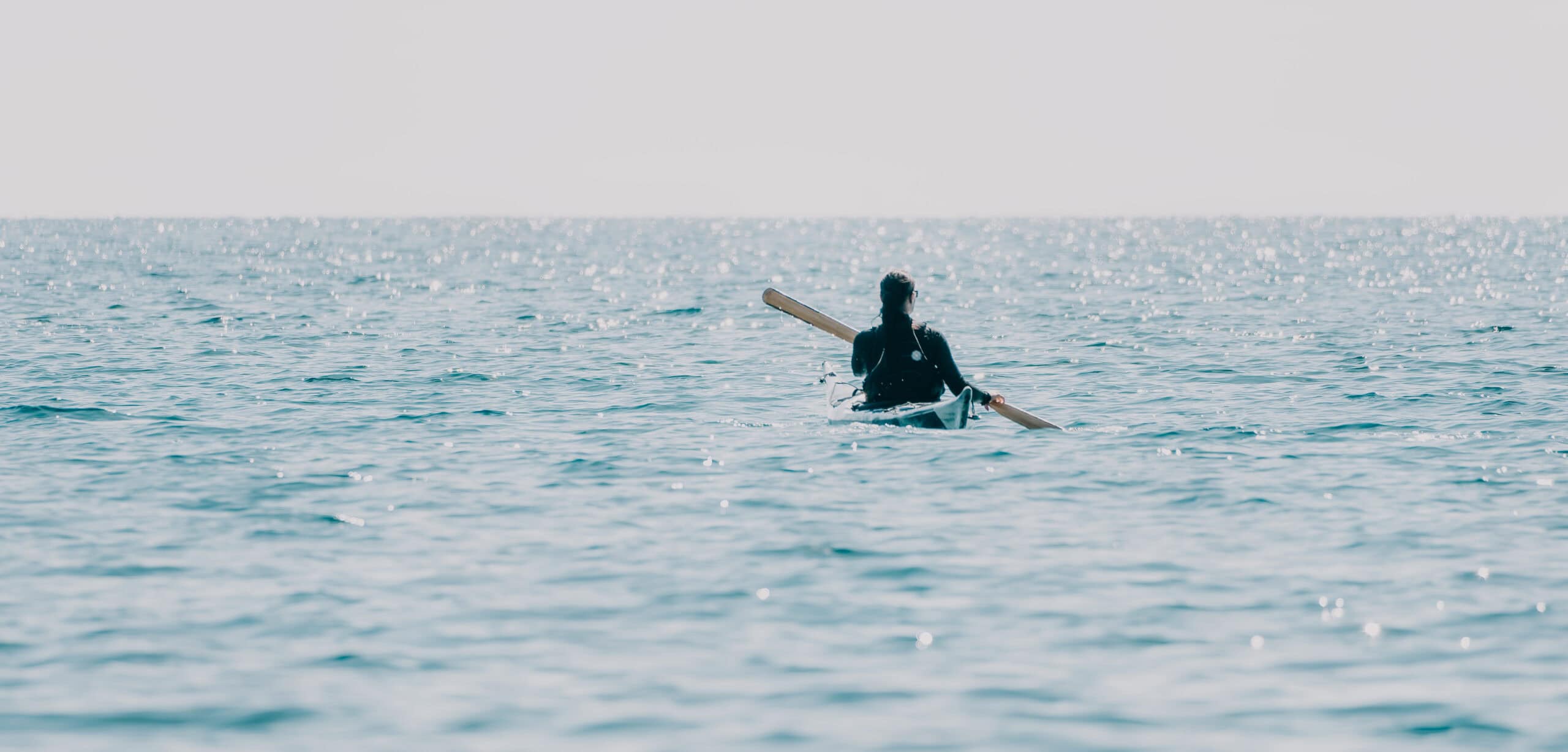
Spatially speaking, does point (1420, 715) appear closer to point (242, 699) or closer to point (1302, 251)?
point (242, 699)

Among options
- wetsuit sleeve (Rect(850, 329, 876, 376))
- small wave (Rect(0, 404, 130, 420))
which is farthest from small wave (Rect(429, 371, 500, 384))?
wetsuit sleeve (Rect(850, 329, 876, 376))

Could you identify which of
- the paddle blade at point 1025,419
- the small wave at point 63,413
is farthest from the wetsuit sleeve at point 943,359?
the small wave at point 63,413

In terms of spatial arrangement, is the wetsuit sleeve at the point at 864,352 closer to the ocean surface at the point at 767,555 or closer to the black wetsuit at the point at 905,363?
the black wetsuit at the point at 905,363

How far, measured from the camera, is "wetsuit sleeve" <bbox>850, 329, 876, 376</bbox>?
51.3ft

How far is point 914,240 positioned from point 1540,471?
418ft

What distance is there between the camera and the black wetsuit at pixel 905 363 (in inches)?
611

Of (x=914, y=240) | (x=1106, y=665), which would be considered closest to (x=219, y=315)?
(x=1106, y=665)

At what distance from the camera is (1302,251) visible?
92.1 meters

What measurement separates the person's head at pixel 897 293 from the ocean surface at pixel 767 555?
1312mm

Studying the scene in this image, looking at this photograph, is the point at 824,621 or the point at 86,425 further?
the point at 86,425

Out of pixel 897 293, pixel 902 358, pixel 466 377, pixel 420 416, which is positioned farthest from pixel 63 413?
pixel 897 293

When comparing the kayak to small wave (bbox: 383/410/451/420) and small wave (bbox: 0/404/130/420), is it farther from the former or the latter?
small wave (bbox: 0/404/130/420)

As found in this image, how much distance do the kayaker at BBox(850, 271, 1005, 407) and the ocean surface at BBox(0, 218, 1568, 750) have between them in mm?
621

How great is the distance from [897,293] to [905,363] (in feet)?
3.68
